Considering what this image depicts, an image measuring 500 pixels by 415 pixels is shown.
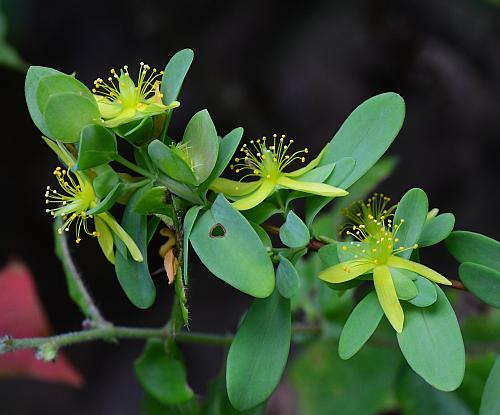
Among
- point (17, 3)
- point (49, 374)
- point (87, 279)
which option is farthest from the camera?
point (87, 279)

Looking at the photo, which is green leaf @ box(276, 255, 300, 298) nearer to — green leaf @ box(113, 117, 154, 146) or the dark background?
green leaf @ box(113, 117, 154, 146)

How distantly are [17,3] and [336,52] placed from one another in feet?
2.91

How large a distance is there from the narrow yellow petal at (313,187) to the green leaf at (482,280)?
6.1 inches

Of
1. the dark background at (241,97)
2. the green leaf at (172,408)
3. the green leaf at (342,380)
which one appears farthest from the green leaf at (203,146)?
the dark background at (241,97)

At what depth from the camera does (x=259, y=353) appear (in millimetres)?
814

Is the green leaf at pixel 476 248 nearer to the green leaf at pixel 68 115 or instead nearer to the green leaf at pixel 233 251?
the green leaf at pixel 233 251

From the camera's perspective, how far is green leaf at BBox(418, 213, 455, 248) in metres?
0.80

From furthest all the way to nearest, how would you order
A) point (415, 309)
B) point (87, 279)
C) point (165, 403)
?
point (87, 279) < point (165, 403) < point (415, 309)

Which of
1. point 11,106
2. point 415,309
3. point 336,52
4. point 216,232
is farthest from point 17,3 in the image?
point 415,309

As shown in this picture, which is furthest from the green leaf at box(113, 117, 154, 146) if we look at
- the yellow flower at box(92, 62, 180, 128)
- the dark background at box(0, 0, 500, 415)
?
the dark background at box(0, 0, 500, 415)

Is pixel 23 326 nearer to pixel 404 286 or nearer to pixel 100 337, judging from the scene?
pixel 100 337

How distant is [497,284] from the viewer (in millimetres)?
789

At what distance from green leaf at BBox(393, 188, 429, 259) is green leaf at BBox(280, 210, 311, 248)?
10 cm

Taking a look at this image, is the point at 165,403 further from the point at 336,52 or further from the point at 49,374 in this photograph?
the point at 336,52
